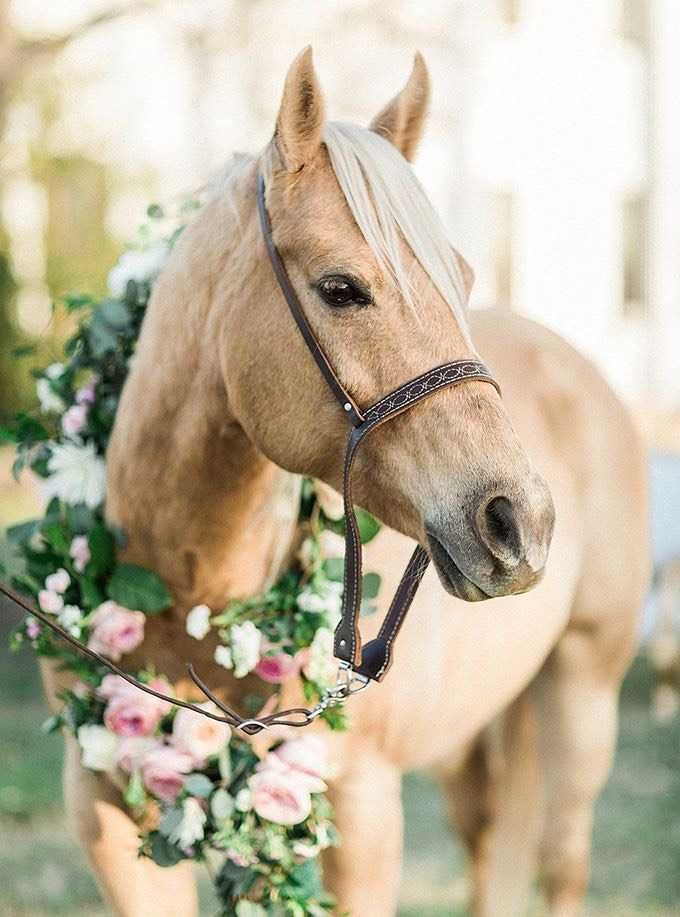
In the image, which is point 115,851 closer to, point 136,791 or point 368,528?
point 136,791

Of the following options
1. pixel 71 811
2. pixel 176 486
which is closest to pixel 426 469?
pixel 176 486

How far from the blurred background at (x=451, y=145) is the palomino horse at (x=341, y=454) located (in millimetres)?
3835

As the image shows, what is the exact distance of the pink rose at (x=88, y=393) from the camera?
261 cm

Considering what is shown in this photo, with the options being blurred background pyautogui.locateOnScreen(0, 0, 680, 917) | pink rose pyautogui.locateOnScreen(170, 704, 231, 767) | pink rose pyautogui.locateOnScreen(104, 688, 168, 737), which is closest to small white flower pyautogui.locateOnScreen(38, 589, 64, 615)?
pink rose pyautogui.locateOnScreen(104, 688, 168, 737)

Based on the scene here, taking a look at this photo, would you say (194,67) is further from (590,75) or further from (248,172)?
(248,172)

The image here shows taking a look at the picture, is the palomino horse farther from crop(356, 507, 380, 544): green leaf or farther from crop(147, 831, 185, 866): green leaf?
crop(147, 831, 185, 866): green leaf

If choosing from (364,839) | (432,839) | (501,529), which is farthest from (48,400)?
(432,839)

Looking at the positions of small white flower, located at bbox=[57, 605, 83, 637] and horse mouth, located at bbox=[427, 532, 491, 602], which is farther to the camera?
small white flower, located at bbox=[57, 605, 83, 637]

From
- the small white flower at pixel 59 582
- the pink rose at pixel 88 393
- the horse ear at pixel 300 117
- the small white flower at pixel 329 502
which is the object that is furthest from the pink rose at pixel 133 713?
the horse ear at pixel 300 117

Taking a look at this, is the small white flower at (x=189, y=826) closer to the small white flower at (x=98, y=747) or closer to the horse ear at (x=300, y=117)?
the small white flower at (x=98, y=747)

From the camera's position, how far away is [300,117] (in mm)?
2014

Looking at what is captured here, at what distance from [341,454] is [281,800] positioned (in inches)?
27.5

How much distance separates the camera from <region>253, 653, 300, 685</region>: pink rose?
7.74 ft

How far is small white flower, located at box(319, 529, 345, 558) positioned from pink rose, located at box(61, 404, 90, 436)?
55 centimetres
